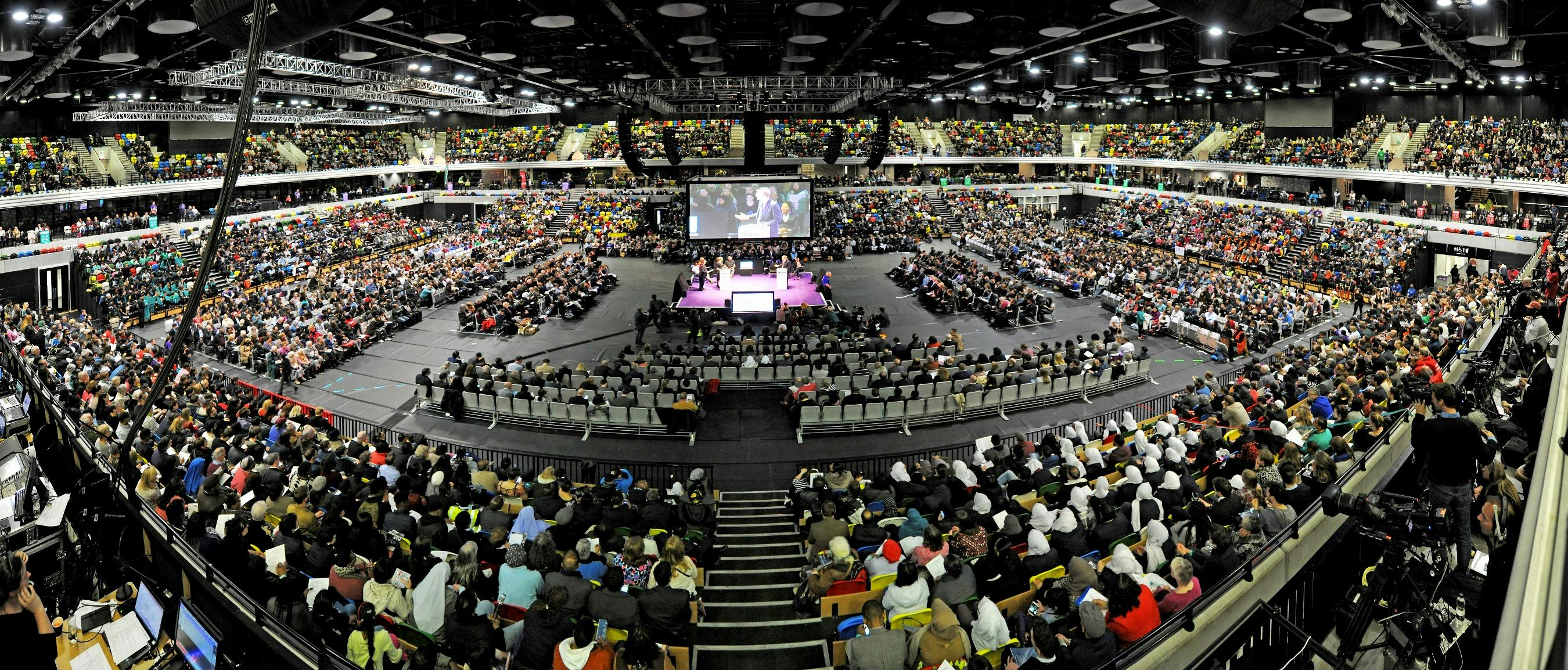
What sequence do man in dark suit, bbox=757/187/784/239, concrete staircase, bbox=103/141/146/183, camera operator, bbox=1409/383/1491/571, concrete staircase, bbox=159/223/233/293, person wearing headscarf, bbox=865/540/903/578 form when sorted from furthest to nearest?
concrete staircase, bbox=103/141/146/183 < man in dark suit, bbox=757/187/784/239 < concrete staircase, bbox=159/223/233/293 < person wearing headscarf, bbox=865/540/903/578 < camera operator, bbox=1409/383/1491/571

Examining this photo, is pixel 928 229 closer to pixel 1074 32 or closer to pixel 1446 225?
pixel 1446 225

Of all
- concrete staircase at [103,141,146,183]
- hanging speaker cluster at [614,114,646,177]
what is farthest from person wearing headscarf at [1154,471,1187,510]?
concrete staircase at [103,141,146,183]

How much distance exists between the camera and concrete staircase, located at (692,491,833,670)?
7.84m

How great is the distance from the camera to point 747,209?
36.2m

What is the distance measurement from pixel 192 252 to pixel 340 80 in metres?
15.8

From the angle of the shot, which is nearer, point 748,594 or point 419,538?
point 419,538

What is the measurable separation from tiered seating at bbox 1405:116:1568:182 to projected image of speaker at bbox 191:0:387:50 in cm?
4190

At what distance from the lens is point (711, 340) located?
2119 centimetres

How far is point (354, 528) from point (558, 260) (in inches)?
1128

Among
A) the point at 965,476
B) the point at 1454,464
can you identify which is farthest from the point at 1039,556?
the point at 1454,464

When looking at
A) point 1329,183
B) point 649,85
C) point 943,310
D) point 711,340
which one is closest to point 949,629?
point 711,340

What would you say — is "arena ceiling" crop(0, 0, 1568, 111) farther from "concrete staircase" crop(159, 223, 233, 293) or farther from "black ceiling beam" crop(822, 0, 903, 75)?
"concrete staircase" crop(159, 223, 233, 293)

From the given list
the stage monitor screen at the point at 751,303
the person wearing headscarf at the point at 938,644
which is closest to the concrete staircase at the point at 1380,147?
the stage monitor screen at the point at 751,303

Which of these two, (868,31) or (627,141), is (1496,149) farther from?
(627,141)
